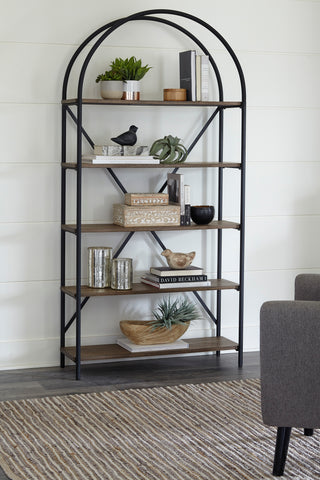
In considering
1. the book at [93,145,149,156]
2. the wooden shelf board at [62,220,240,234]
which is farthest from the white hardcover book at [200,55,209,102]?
the wooden shelf board at [62,220,240,234]

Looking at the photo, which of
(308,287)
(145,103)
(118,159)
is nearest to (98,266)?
(118,159)

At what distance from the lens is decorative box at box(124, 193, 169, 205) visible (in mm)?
4234

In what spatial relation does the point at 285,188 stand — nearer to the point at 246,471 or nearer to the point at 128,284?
the point at 128,284

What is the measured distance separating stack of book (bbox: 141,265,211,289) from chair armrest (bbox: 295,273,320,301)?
3.78ft

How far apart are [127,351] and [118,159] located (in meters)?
1.05

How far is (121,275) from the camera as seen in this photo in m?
4.25

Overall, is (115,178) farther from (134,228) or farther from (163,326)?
(163,326)

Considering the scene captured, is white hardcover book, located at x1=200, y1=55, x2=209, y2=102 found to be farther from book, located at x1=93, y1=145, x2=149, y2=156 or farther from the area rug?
the area rug

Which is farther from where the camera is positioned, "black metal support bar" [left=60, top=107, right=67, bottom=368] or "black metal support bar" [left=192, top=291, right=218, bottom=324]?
"black metal support bar" [left=192, top=291, right=218, bottom=324]

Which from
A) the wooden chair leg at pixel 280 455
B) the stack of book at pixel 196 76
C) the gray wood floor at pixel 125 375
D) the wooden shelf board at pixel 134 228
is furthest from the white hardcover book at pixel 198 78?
the wooden chair leg at pixel 280 455

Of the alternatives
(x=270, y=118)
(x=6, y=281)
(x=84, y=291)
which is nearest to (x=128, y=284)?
(x=84, y=291)

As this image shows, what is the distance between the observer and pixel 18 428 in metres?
3.34

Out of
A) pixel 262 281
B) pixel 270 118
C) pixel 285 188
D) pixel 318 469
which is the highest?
pixel 270 118

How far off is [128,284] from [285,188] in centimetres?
126
